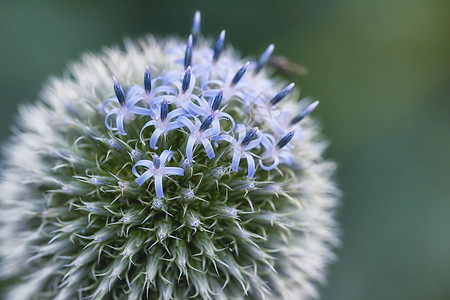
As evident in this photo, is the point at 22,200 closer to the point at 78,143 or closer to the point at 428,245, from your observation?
the point at 78,143

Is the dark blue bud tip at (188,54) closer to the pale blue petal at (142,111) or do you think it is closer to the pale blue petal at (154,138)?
the pale blue petal at (142,111)

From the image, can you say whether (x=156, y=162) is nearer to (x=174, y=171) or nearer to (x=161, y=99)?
(x=174, y=171)

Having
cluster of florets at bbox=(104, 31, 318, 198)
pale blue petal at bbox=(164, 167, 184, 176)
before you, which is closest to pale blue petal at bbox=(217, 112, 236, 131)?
cluster of florets at bbox=(104, 31, 318, 198)

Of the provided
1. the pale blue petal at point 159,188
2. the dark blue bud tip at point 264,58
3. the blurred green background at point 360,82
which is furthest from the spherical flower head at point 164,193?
the blurred green background at point 360,82

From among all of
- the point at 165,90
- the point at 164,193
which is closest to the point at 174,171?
the point at 164,193

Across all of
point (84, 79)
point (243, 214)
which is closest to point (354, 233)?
point (243, 214)

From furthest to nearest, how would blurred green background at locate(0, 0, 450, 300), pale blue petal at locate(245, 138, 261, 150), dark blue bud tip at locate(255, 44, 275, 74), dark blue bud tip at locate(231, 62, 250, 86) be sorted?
blurred green background at locate(0, 0, 450, 300), dark blue bud tip at locate(255, 44, 275, 74), dark blue bud tip at locate(231, 62, 250, 86), pale blue petal at locate(245, 138, 261, 150)

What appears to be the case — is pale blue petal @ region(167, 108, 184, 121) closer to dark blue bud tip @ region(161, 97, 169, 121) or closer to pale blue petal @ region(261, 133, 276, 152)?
dark blue bud tip @ region(161, 97, 169, 121)
